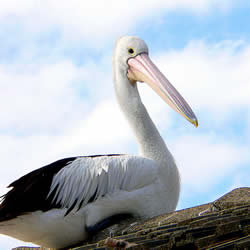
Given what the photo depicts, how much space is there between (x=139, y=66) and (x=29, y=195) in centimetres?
256

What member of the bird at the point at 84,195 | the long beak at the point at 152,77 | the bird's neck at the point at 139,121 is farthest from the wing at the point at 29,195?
the long beak at the point at 152,77

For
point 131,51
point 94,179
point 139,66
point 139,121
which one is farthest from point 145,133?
point 131,51

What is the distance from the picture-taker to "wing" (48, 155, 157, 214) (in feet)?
17.8

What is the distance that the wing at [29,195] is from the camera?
17.0 feet

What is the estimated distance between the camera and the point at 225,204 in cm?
420

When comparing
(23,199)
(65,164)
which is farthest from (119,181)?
(23,199)

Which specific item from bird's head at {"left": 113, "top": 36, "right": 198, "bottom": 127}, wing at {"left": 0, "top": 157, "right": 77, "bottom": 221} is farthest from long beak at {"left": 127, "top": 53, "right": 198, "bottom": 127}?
wing at {"left": 0, "top": 157, "right": 77, "bottom": 221}

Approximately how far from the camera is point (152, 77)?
22.1 ft

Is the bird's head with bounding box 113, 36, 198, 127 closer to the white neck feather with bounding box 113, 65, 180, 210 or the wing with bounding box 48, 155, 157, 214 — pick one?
the white neck feather with bounding box 113, 65, 180, 210

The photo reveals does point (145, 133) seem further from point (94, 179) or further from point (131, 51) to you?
point (131, 51)

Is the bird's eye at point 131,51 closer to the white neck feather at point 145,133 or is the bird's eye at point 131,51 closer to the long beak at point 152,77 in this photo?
the long beak at point 152,77

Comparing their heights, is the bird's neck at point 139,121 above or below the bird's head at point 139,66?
below

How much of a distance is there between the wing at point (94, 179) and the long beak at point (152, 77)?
1.15 metres

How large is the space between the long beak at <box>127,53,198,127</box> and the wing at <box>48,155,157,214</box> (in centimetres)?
115
